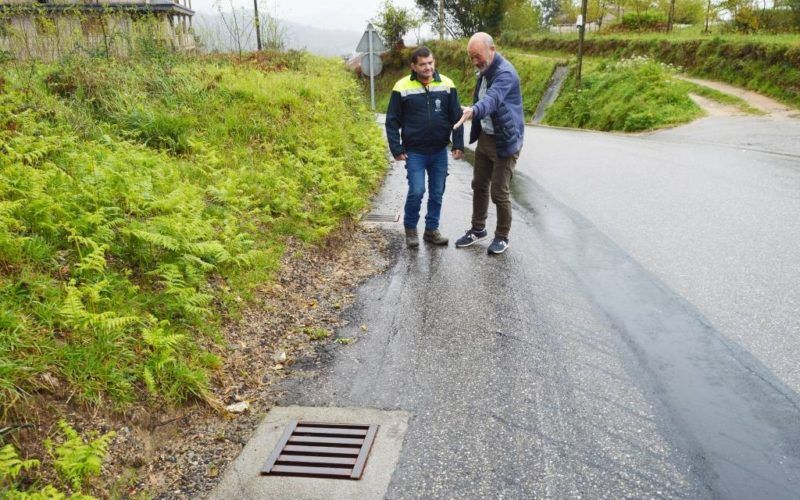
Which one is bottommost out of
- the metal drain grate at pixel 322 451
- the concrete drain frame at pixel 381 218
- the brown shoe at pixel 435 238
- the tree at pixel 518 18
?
the metal drain grate at pixel 322 451

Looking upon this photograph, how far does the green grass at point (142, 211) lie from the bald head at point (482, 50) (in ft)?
8.60

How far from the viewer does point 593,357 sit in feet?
14.7

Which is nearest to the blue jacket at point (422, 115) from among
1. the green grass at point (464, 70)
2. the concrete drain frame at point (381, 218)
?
the concrete drain frame at point (381, 218)

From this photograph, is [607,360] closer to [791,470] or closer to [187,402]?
[791,470]

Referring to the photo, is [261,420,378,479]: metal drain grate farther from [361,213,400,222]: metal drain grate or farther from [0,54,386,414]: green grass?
[361,213,400,222]: metal drain grate

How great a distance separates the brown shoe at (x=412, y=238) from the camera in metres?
7.28

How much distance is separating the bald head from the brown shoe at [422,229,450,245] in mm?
2088

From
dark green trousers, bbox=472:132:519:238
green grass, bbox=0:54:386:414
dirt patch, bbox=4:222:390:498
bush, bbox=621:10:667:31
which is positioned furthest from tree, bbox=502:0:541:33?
dirt patch, bbox=4:222:390:498

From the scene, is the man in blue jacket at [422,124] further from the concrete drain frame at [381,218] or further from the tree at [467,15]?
the tree at [467,15]

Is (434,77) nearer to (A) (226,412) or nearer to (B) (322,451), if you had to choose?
(A) (226,412)

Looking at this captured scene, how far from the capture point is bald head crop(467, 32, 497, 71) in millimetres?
6332

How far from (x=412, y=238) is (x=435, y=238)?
30 centimetres

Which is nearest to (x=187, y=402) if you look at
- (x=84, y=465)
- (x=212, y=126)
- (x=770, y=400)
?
(x=84, y=465)

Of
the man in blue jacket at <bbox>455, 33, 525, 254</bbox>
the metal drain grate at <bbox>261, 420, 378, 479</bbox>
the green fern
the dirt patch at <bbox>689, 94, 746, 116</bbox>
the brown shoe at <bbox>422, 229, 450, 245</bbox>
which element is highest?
the man in blue jacket at <bbox>455, 33, 525, 254</bbox>
